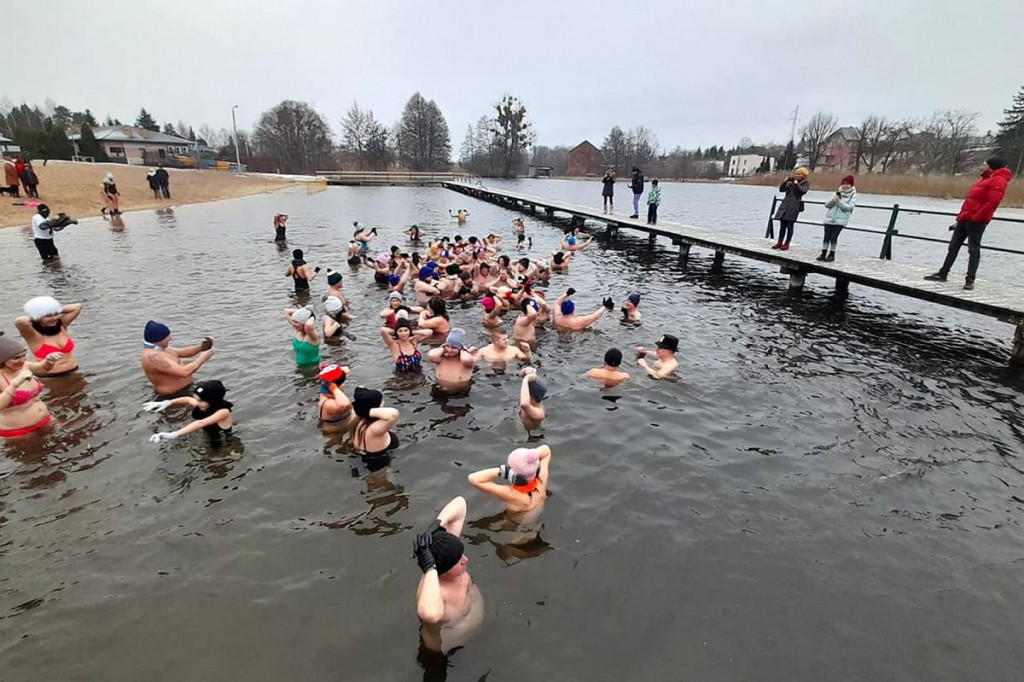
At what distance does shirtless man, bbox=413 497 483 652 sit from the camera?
3.37m

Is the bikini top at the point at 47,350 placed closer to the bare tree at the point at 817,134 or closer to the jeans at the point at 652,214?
the jeans at the point at 652,214

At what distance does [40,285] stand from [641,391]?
626 inches

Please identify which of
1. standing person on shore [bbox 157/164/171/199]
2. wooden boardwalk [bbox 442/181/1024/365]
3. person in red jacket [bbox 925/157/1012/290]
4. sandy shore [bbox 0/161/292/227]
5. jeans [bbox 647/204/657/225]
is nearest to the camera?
person in red jacket [bbox 925/157/1012/290]

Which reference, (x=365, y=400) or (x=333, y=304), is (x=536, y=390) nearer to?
(x=365, y=400)

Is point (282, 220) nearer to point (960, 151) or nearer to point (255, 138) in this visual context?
point (960, 151)

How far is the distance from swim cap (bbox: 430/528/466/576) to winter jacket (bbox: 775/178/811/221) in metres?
14.3

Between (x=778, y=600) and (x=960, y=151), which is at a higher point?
(x=960, y=151)

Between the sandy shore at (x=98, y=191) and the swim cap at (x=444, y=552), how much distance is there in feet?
97.5

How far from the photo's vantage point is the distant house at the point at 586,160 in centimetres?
12262

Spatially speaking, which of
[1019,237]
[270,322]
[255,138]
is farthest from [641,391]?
[255,138]

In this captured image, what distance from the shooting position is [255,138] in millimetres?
100938

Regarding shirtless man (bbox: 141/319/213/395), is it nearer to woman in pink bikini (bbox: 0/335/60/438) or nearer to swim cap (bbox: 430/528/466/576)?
woman in pink bikini (bbox: 0/335/60/438)

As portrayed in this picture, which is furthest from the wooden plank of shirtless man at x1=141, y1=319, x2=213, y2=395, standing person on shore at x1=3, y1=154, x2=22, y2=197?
standing person on shore at x1=3, y1=154, x2=22, y2=197

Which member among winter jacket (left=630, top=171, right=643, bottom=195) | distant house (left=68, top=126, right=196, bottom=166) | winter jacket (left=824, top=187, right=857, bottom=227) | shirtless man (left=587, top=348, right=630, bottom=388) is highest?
distant house (left=68, top=126, right=196, bottom=166)
